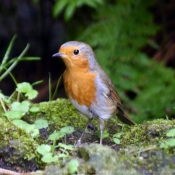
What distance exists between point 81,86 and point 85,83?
5 cm

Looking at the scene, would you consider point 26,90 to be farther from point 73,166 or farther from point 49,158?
point 73,166

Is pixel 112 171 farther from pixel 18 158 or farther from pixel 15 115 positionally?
pixel 15 115

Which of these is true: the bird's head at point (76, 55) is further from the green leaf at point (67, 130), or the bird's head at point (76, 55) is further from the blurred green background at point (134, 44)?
the blurred green background at point (134, 44)

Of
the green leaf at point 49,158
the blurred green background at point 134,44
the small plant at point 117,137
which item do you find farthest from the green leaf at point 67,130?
the blurred green background at point 134,44

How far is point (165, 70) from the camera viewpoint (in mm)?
5402

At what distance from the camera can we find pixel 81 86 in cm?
360

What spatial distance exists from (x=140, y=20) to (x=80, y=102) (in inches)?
94.5

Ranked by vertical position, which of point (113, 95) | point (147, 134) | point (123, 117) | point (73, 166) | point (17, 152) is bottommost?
point (123, 117)

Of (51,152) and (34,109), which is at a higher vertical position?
(51,152)

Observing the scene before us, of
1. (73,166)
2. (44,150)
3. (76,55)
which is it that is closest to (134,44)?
(76,55)

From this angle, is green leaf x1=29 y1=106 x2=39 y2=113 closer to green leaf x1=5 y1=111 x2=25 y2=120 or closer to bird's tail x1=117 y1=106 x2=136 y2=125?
green leaf x1=5 y1=111 x2=25 y2=120

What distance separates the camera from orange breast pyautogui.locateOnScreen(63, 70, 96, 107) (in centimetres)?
359

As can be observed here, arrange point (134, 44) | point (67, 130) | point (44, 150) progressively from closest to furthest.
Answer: point (44, 150), point (67, 130), point (134, 44)

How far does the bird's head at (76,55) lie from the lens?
3.66 meters
